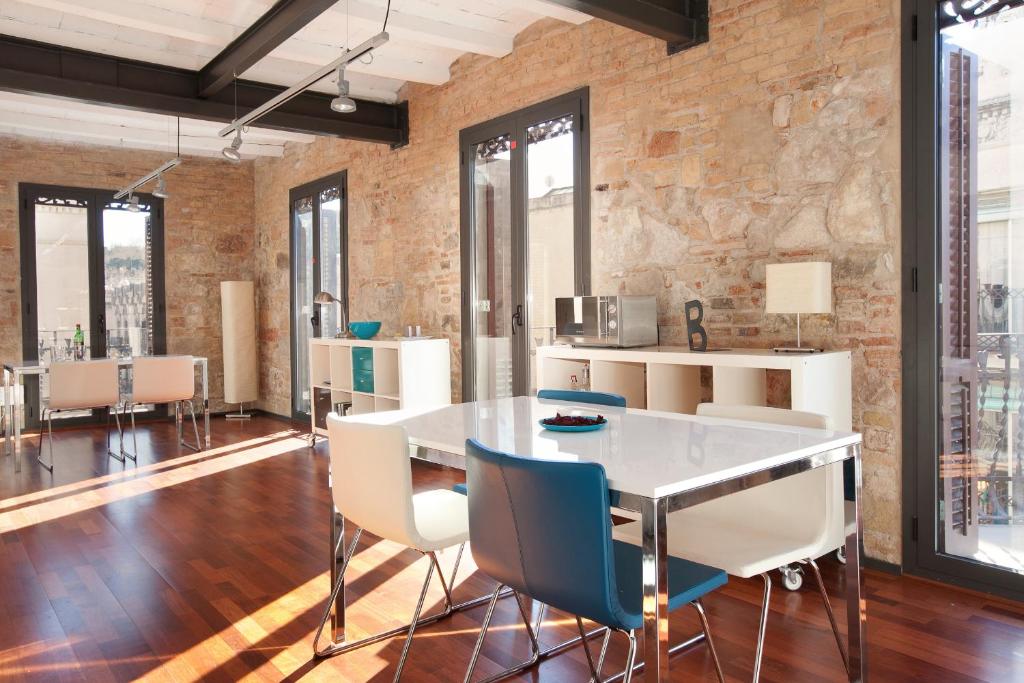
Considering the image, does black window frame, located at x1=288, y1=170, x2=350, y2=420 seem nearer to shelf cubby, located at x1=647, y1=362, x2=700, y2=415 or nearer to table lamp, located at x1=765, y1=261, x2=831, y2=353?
shelf cubby, located at x1=647, y1=362, x2=700, y2=415

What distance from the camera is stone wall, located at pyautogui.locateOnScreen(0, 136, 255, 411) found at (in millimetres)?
8922

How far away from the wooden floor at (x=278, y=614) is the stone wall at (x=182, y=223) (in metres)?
4.83

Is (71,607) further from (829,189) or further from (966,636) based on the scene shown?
(829,189)

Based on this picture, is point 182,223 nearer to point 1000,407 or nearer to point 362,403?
point 362,403

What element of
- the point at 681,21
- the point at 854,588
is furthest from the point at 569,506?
the point at 681,21

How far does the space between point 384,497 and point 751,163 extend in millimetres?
2984

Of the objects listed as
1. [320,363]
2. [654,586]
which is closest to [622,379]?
[654,586]

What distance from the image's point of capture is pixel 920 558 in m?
3.79

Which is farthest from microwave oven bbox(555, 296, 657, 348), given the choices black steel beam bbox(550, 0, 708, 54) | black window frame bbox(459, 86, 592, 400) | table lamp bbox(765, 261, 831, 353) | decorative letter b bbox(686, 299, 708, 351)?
black steel beam bbox(550, 0, 708, 54)

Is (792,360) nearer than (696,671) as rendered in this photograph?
No

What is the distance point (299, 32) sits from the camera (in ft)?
19.7

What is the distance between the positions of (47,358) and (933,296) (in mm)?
9292

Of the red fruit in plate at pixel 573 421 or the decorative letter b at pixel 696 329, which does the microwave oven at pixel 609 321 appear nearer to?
the decorative letter b at pixel 696 329

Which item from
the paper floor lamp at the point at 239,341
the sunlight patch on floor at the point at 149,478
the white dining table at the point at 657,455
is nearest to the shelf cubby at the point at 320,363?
the sunlight patch on floor at the point at 149,478
